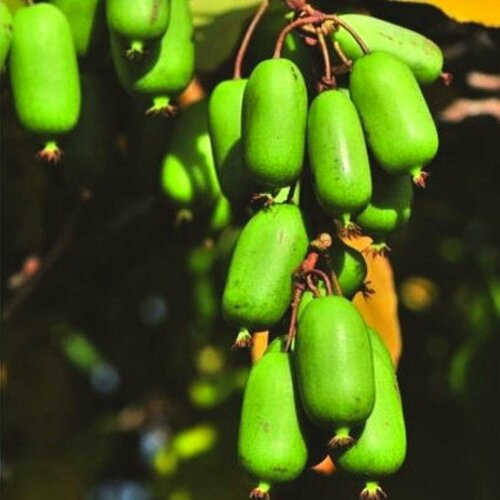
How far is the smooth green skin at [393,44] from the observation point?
5.41 ft

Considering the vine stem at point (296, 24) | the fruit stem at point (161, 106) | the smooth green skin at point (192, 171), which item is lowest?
the smooth green skin at point (192, 171)

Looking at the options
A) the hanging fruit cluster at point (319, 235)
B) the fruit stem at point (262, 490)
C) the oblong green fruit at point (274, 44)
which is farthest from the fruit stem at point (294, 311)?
the oblong green fruit at point (274, 44)

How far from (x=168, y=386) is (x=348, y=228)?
1.55 meters

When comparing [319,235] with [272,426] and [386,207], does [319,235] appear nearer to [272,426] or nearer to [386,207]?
[386,207]

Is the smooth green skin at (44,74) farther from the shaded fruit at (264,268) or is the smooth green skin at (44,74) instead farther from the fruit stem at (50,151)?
the shaded fruit at (264,268)

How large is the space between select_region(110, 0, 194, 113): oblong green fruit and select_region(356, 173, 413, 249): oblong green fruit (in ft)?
0.77

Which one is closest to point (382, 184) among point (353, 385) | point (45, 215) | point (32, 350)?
point (353, 385)

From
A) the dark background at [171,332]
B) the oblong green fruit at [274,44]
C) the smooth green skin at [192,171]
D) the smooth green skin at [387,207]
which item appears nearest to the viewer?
→ the smooth green skin at [387,207]

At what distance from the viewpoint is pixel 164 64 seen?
1689 mm

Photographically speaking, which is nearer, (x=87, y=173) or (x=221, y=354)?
(x=87, y=173)

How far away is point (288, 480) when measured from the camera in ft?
4.78

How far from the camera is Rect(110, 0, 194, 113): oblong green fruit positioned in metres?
1.69

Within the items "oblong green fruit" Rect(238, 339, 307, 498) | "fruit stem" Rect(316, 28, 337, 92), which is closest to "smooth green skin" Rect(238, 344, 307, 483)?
"oblong green fruit" Rect(238, 339, 307, 498)

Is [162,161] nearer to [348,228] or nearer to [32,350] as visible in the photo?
[348,228]
